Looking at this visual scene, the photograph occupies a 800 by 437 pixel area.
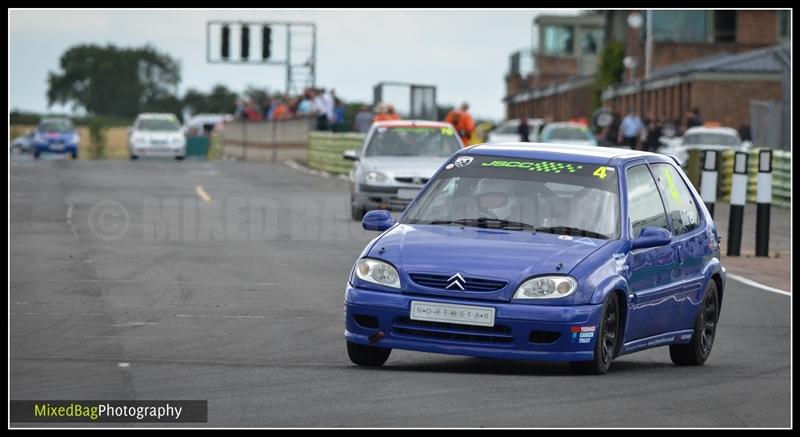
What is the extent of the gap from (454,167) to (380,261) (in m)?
1.28

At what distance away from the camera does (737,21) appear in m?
76.7

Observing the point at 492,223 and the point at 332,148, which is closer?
the point at 492,223

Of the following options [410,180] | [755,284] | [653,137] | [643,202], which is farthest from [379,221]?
[653,137]

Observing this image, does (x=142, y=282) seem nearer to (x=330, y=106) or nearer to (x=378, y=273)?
(x=378, y=273)

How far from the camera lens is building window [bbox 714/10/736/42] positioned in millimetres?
77062

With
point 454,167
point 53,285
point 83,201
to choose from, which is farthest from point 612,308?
point 83,201

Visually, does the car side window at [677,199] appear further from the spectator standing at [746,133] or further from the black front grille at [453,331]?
the spectator standing at [746,133]

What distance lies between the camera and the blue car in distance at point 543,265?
33.8ft

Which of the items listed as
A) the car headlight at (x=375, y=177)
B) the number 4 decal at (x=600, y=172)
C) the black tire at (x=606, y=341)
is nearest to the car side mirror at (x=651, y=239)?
the black tire at (x=606, y=341)

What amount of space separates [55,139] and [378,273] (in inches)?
2186

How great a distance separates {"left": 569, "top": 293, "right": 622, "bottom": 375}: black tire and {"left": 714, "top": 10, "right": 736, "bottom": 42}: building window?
222 feet

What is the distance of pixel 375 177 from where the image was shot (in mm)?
A: 27031

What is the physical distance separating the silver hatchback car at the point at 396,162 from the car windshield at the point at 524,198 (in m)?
15.1

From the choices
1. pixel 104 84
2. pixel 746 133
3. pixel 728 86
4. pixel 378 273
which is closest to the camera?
pixel 378 273
